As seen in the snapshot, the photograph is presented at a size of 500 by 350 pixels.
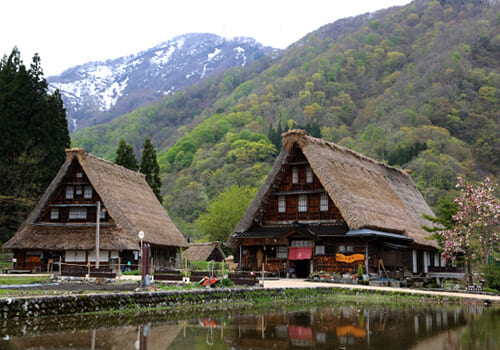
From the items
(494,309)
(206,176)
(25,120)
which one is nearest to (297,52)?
(206,176)

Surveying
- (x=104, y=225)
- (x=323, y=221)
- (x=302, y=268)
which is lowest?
(x=302, y=268)

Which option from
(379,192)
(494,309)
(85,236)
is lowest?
(494,309)

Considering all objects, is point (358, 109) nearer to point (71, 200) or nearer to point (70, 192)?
point (70, 192)

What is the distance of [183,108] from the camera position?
153375mm

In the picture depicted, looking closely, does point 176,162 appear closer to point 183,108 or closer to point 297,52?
point 183,108

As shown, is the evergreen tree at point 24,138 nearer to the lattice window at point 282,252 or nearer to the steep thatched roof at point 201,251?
the steep thatched roof at point 201,251

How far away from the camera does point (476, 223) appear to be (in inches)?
1027

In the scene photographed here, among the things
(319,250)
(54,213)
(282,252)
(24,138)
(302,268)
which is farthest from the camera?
(24,138)

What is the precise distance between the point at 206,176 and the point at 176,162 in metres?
15.5

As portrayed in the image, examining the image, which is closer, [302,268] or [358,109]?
[302,268]

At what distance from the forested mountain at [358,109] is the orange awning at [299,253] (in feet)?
121

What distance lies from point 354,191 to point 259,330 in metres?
22.0

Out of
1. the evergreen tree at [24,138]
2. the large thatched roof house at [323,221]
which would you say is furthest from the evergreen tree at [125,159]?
the large thatched roof house at [323,221]

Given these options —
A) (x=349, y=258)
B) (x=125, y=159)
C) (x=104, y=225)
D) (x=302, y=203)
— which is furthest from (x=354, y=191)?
(x=125, y=159)
